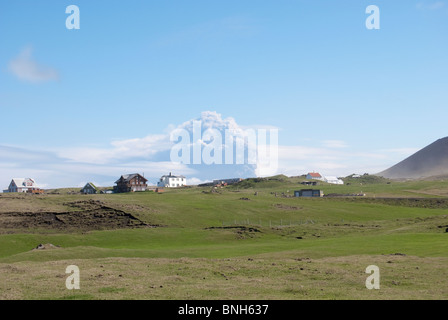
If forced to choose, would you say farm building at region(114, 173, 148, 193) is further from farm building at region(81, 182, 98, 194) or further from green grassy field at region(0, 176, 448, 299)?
green grassy field at region(0, 176, 448, 299)

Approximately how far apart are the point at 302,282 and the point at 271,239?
1772 inches

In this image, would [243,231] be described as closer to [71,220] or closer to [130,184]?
[71,220]

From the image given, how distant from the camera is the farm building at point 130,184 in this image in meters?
189

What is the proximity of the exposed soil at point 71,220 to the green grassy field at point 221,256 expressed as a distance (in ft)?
4.49

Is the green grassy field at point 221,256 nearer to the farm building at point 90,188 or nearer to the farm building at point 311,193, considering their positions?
Answer: the farm building at point 311,193

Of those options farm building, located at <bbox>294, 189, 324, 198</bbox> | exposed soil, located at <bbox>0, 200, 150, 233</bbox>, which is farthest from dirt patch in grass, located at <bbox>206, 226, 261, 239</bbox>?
farm building, located at <bbox>294, 189, 324, 198</bbox>

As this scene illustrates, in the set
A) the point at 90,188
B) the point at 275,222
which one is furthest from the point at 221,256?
the point at 90,188

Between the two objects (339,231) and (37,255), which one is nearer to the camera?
(37,255)

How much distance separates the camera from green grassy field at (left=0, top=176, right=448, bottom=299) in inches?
1123

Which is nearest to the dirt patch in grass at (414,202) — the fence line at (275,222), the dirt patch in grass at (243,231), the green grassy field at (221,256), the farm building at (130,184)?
the green grassy field at (221,256)

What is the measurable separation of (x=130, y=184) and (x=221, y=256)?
142m
